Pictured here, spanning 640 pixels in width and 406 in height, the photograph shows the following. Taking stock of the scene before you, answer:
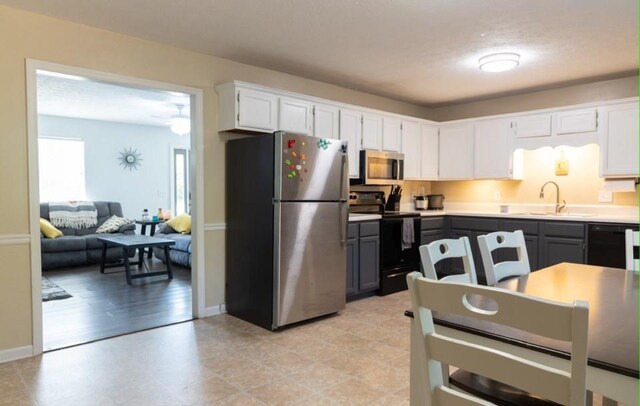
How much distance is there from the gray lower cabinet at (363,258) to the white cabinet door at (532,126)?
85.1 inches

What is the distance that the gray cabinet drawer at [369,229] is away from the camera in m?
4.44

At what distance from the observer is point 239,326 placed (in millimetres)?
3613

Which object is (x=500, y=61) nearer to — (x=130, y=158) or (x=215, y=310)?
(x=215, y=310)

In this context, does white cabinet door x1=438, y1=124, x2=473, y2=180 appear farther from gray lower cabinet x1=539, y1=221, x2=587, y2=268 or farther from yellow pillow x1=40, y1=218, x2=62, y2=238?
yellow pillow x1=40, y1=218, x2=62, y2=238

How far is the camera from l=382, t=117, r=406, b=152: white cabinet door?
507cm

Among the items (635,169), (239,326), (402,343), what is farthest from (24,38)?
(635,169)

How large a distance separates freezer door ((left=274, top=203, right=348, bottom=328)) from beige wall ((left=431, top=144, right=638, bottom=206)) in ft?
8.91

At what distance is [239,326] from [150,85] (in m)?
2.19

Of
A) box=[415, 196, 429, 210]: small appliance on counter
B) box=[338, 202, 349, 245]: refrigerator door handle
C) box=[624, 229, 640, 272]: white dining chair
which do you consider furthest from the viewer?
box=[415, 196, 429, 210]: small appliance on counter

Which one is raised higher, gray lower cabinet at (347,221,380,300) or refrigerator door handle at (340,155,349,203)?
refrigerator door handle at (340,155,349,203)

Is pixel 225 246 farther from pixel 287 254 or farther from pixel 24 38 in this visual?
pixel 24 38

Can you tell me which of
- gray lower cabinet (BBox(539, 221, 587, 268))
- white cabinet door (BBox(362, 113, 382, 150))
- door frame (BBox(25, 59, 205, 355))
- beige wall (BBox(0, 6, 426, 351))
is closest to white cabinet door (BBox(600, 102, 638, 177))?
gray lower cabinet (BBox(539, 221, 587, 268))

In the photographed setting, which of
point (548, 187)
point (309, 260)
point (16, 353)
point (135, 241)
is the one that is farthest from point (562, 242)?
point (135, 241)

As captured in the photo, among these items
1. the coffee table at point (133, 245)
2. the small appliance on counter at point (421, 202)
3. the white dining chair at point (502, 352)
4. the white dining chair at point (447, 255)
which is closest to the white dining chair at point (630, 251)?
the white dining chair at point (447, 255)
